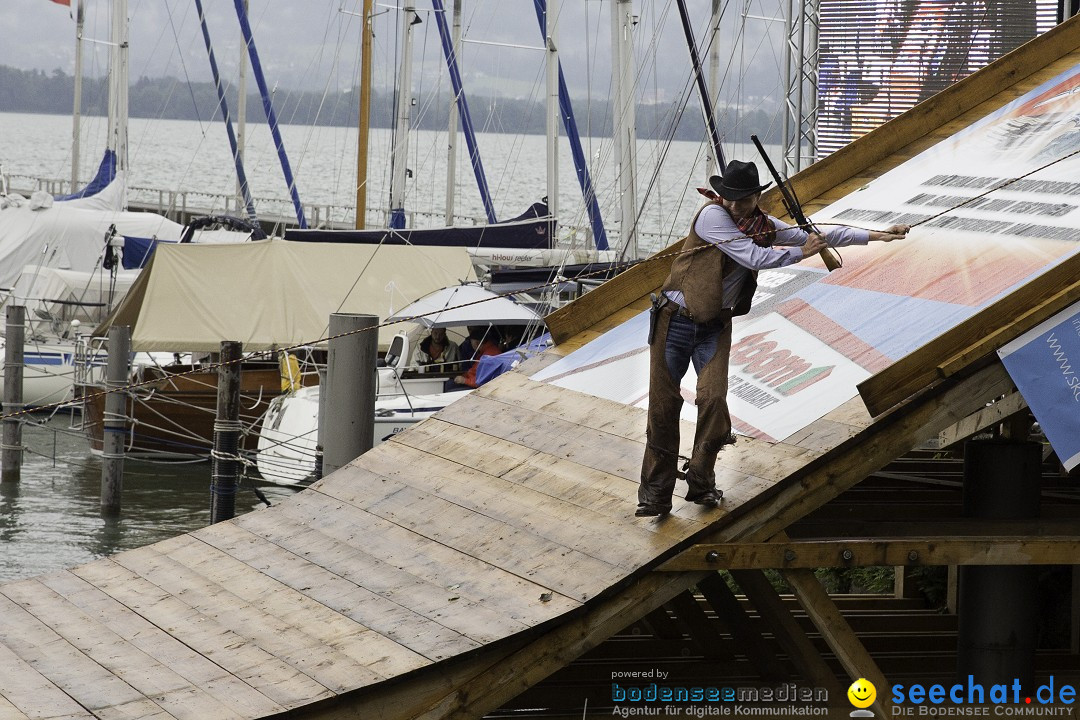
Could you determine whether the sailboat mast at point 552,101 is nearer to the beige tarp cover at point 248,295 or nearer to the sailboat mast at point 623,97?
the sailboat mast at point 623,97

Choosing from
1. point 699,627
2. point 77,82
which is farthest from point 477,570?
point 77,82

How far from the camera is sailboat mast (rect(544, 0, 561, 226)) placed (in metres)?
31.7

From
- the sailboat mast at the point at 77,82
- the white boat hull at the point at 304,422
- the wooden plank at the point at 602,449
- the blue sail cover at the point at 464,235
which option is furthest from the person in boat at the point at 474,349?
the sailboat mast at the point at 77,82

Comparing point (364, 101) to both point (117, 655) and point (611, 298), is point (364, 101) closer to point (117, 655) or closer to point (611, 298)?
point (611, 298)

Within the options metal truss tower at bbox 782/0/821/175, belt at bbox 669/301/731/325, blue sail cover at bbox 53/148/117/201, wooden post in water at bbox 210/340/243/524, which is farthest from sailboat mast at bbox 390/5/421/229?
belt at bbox 669/301/731/325

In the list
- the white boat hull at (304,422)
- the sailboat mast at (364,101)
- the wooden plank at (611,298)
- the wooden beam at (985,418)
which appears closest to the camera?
the wooden beam at (985,418)

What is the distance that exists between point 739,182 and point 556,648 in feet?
8.08

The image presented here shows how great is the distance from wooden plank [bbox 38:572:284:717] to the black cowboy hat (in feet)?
10.8

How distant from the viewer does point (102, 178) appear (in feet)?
130

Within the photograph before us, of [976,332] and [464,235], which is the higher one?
[976,332]

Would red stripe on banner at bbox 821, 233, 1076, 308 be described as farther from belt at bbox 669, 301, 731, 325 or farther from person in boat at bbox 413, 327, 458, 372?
person in boat at bbox 413, 327, 458, 372

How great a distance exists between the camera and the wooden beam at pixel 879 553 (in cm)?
660

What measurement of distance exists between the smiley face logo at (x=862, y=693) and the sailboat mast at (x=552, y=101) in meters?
25.0

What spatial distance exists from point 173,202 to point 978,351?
5206cm
